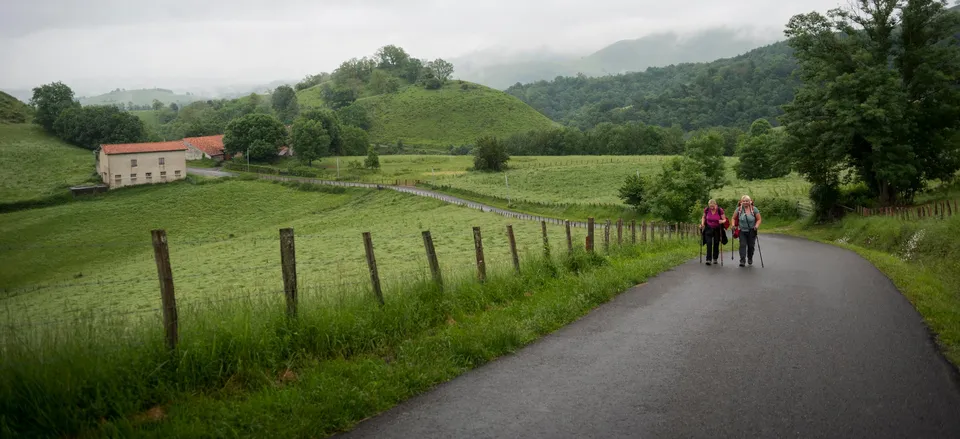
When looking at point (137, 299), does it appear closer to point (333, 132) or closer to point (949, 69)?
point (949, 69)

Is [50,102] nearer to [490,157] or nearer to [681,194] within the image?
[490,157]

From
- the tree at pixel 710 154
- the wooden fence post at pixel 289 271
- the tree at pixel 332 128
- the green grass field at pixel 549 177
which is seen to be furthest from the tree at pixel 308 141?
the wooden fence post at pixel 289 271

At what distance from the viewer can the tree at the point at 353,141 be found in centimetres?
12862

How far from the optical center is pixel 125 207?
5431 cm

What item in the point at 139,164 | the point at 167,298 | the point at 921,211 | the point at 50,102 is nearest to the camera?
the point at 167,298

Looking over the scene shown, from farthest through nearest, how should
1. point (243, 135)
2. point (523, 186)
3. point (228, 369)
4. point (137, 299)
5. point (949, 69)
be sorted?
point (243, 135), point (523, 186), point (949, 69), point (137, 299), point (228, 369)

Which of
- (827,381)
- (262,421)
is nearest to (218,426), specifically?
(262,421)

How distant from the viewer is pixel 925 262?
18000 millimetres

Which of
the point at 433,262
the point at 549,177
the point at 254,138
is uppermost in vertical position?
the point at 254,138

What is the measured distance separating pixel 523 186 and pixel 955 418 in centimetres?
7800

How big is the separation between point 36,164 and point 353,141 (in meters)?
73.3

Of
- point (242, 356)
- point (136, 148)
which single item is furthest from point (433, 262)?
point (136, 148)

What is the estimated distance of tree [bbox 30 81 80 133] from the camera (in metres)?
83.1

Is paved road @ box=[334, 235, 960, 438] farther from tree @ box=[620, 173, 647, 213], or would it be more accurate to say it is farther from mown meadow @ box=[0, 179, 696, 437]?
tree @ box=[620, 173, 647, 213]
